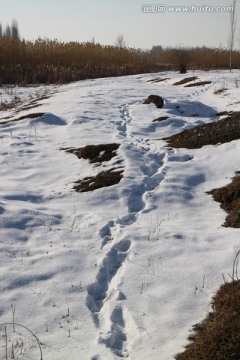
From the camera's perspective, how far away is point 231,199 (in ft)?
19.4

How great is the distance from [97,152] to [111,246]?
350 centimetres

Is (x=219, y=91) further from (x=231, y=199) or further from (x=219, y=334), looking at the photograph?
(x=219, y=334)

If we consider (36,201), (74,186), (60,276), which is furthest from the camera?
(74,186)

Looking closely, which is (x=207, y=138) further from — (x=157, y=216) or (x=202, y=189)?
(x=157, y=216)

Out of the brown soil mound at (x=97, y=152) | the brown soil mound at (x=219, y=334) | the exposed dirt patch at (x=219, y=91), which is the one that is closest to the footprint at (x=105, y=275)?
the brown soil mound at (x=219, y=334)

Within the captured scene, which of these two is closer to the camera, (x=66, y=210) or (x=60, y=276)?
(x=60, y=276)

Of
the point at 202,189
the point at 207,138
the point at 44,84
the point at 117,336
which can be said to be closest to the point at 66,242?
the point at 117,336

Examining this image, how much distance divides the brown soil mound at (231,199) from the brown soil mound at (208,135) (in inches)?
76.8

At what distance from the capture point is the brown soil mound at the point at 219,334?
277 cm

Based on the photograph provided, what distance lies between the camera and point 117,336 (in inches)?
135

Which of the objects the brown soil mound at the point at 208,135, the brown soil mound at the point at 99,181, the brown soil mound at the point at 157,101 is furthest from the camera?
the brown soil mound at the point at 157,101

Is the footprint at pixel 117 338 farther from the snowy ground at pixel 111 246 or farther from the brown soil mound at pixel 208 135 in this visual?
the brown soil mound at pixel 208 135

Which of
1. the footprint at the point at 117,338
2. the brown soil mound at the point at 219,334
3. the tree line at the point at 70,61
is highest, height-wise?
the tree line at the point at 70,61

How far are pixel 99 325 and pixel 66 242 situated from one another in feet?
5.48
